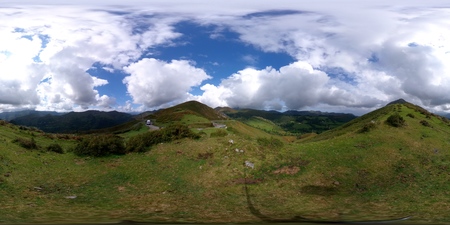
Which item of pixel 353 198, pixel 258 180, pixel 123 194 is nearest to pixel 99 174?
pixel 123 194

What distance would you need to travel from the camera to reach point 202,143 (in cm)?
3591

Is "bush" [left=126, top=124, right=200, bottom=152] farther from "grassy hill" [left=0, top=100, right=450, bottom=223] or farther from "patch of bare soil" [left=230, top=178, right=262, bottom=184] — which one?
"patch of bare soil" [left=230, top=178, right=262, bottom=184]

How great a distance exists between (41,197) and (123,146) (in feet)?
49.0

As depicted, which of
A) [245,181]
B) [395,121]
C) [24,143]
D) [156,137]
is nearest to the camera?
[245,181]

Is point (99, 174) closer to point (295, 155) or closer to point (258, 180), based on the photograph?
point (258, 180)

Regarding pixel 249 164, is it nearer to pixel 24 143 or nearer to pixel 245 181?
pixel 245 181

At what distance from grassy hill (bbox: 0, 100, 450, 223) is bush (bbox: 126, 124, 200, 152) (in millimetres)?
1333

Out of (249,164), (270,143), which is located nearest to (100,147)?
(249,164)

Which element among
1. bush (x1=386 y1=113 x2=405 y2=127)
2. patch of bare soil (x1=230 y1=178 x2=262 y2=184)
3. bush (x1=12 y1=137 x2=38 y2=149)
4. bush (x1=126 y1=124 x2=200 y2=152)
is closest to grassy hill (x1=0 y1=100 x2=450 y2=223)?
patch of bare soil (x1=230 y1=178 x2=262 y2=184)

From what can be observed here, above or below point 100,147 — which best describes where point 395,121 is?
above

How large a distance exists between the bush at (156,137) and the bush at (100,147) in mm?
1265

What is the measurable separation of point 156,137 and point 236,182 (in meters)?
16.0

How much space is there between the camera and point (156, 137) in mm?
38188

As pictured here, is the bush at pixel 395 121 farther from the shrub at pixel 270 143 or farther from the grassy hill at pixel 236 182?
the shrub at pixel 270 143
